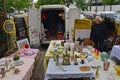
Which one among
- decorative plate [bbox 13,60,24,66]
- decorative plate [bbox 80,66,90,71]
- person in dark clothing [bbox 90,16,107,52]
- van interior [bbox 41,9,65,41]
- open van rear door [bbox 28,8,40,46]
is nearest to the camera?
decorative plate [bbox 80,66,90,71]

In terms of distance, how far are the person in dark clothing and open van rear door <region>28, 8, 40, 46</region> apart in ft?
10.6

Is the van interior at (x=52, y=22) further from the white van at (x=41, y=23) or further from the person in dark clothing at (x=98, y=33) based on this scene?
the person in dark clothing at (x=98, y=33)

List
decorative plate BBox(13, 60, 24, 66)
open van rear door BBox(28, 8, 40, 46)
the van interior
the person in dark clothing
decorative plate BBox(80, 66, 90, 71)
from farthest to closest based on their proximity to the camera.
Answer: the van interior → open van rear door BBox(28, 8, 40, 46) → the person in dark clothing → decorative plate BBox(13, 60, 24, 66) → decorative plate BBox(80, 66, 90, 71)

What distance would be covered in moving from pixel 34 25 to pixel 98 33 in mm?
3618

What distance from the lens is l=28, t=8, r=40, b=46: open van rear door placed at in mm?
11000

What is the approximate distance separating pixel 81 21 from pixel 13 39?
331cm

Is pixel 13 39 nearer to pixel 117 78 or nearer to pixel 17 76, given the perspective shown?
pixel 17 76

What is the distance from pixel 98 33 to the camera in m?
8.77

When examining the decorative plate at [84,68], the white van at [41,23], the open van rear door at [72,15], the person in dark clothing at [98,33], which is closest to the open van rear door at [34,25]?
the white van at [41,23]

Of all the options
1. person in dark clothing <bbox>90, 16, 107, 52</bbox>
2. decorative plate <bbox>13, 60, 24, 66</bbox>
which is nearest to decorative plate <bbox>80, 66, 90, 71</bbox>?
decorative plate <bbox>13, 60, 24, 66</bbox>

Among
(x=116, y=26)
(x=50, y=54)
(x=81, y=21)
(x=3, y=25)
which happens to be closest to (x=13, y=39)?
(x=3, y=25)

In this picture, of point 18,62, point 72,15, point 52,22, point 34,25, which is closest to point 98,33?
point 72,15

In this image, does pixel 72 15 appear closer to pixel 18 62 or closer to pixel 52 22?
pixel 52 22

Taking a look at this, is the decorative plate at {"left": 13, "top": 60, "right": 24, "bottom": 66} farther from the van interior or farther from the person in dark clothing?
the van interior
